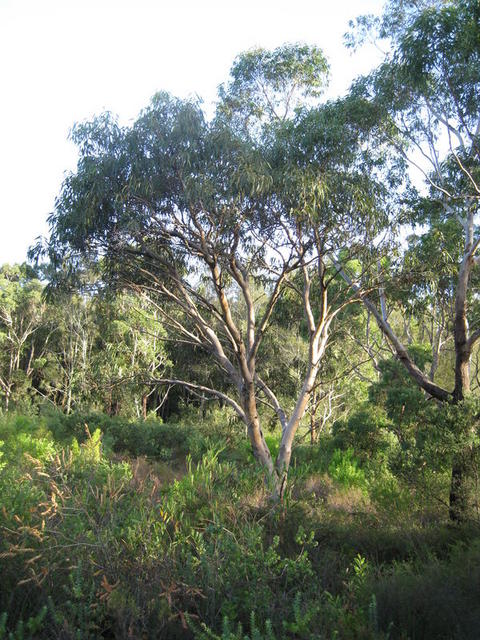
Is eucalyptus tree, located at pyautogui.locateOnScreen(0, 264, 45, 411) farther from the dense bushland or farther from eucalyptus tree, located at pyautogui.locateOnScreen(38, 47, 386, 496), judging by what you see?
the dense bushland

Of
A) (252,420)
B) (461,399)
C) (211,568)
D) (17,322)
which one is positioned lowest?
(211,568)

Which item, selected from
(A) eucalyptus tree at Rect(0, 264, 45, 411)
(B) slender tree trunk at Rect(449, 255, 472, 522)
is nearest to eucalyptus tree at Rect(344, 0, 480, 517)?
(B) slender tree trunk at Rect(449, 255, 472, 522)

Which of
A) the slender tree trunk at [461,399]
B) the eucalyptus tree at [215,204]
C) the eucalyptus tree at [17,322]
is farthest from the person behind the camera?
the eucalyptus tree at [17,322]

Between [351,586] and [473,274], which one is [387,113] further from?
[351,586]

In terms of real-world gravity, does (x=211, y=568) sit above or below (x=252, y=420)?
below

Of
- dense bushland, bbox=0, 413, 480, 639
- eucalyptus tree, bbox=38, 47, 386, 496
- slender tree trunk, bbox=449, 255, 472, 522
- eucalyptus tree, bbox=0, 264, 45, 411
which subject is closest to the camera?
dense bushland, bbox=0, 413, 480, 639

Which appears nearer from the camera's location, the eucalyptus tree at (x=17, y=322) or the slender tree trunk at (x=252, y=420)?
the slender tree trunk at (x=252, y=420)

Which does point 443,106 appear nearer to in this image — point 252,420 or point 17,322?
point 252,420

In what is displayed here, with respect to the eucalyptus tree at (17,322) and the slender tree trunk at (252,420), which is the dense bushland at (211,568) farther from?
the eucalyptus tree at (17,322)

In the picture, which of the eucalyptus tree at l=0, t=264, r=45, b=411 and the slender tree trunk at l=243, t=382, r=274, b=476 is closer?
the slender tree trunk at l=243, t=382, r=274, b=476

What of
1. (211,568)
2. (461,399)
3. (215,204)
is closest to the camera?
(211,568)

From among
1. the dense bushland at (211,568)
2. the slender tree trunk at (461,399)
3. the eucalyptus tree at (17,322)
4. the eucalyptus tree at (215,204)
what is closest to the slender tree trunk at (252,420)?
the eucalyptus tree at (215,204)

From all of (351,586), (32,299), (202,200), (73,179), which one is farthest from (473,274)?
(32,299)

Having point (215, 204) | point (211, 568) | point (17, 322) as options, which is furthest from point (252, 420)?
point (17, 322)
